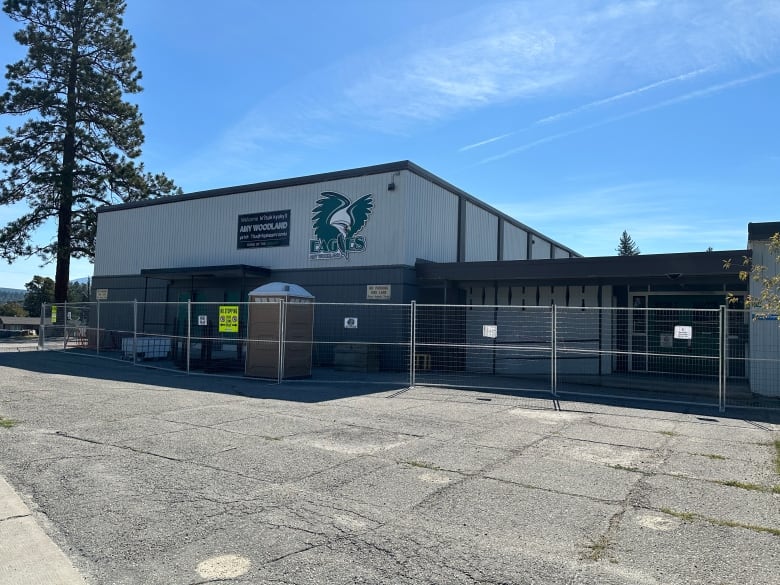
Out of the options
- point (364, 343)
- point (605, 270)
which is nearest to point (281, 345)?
point (364, 343)

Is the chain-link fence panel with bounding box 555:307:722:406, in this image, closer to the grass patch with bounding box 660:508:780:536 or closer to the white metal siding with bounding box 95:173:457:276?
the white metal siding with bounding box 95:173:457:276

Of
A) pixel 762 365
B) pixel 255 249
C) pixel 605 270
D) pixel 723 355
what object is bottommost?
pixel 762 365

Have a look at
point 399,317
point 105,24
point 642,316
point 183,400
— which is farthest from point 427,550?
point 105,24

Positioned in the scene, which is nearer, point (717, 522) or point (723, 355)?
point (717, 522)

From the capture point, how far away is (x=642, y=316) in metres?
18.7

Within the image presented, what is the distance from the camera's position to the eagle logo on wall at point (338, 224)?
20.2 meters

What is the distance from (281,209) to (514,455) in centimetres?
1668

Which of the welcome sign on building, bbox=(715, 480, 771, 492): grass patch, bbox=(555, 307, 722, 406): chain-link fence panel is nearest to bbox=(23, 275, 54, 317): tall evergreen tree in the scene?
the welcome sign on building

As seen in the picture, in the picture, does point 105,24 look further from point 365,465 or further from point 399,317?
point 365,465

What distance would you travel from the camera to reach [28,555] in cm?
435

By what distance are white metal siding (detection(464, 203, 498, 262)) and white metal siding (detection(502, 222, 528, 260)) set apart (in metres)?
1.35

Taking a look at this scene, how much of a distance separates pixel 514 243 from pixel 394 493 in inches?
942

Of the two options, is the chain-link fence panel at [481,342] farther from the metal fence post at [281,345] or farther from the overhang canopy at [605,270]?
the metal fence post at [281,345]

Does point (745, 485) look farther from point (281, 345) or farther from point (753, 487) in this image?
point (281, 345)
